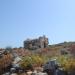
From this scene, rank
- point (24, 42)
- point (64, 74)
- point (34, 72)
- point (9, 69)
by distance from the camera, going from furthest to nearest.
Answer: point (24, 42), point (9, 69), point (34, 72), point (64, 74)

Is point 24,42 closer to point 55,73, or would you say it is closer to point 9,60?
point 9,60

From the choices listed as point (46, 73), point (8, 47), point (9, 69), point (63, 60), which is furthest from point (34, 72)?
point (8, 47)

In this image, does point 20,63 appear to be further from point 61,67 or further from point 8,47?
point 8,47

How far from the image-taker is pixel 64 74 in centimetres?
1731

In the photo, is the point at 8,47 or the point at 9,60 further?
the point at 8,47

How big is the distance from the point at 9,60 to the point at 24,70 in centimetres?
287

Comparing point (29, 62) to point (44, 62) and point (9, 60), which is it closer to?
point (44, 62)

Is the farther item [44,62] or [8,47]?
[8,47]

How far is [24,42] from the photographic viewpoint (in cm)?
4066

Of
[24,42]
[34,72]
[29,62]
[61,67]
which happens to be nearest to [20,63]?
[29,62]

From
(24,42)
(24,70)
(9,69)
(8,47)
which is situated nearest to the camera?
(24,70)

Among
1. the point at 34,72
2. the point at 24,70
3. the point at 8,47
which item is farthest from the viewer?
the point at 8,47

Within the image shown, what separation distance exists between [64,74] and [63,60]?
67.1 inches

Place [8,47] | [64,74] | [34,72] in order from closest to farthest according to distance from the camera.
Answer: [64,74]
[34,72]
[8,47]
